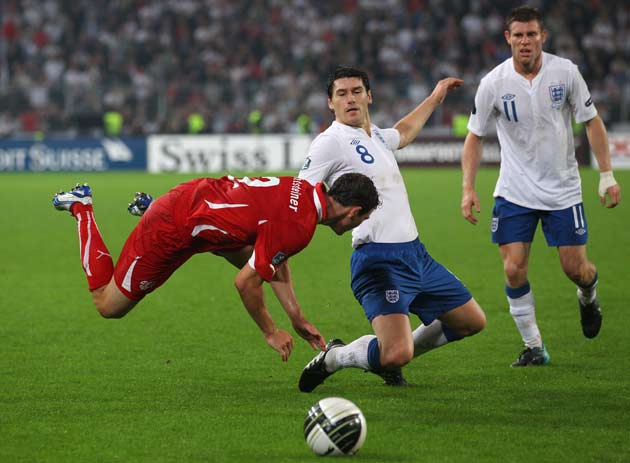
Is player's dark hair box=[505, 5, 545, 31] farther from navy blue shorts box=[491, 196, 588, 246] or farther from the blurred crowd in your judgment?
the blurred crowd

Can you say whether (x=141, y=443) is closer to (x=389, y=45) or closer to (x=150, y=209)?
(x=150, y=209)

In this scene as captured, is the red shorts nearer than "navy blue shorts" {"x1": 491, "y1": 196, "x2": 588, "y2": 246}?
Yes

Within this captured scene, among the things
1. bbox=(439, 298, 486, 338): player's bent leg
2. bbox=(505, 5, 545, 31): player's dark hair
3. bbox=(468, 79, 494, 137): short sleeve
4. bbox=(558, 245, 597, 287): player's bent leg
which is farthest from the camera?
bbox=(468, 79, 494, 137): short sleeve

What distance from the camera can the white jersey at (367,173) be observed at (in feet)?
21.1

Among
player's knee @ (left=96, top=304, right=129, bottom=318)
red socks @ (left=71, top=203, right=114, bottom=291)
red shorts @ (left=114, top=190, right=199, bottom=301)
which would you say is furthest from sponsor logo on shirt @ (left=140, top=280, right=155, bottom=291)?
red socks @ (left=71, top=203, right=114, bottom=291)

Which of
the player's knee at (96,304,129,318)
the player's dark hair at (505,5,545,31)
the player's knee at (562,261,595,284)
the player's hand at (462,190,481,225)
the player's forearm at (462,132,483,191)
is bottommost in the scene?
the player's knee at (96,304,129,318)

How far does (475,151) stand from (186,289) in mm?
4580

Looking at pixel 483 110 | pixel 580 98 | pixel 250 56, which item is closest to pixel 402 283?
pixel 483 110

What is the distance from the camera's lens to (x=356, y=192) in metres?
5.72

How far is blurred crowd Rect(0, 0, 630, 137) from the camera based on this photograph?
31484mm

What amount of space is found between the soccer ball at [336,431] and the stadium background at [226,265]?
0.08 metres

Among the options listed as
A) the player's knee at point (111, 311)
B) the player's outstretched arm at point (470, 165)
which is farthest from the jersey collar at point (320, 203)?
the player's outstretched arm at point (470, 165)

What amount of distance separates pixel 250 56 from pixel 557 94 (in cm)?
2735

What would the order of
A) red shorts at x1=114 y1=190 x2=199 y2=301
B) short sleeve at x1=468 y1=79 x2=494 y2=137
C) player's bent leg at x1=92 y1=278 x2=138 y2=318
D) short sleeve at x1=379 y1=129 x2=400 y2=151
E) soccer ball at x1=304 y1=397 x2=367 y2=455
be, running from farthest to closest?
1. short sleeve at x1=468 y1=79 x2=494 y2=137
2. short sleeve at x1=379 y1=129 x2=400 y2=151
3. player's bent leg at x1=92 y1=278 x2=138 y2=318
4. red shorts at x1=114 y1=190 x2=199 y2=301
5. soccer ball at x1=304 y1=397 x2=367 y2=455
